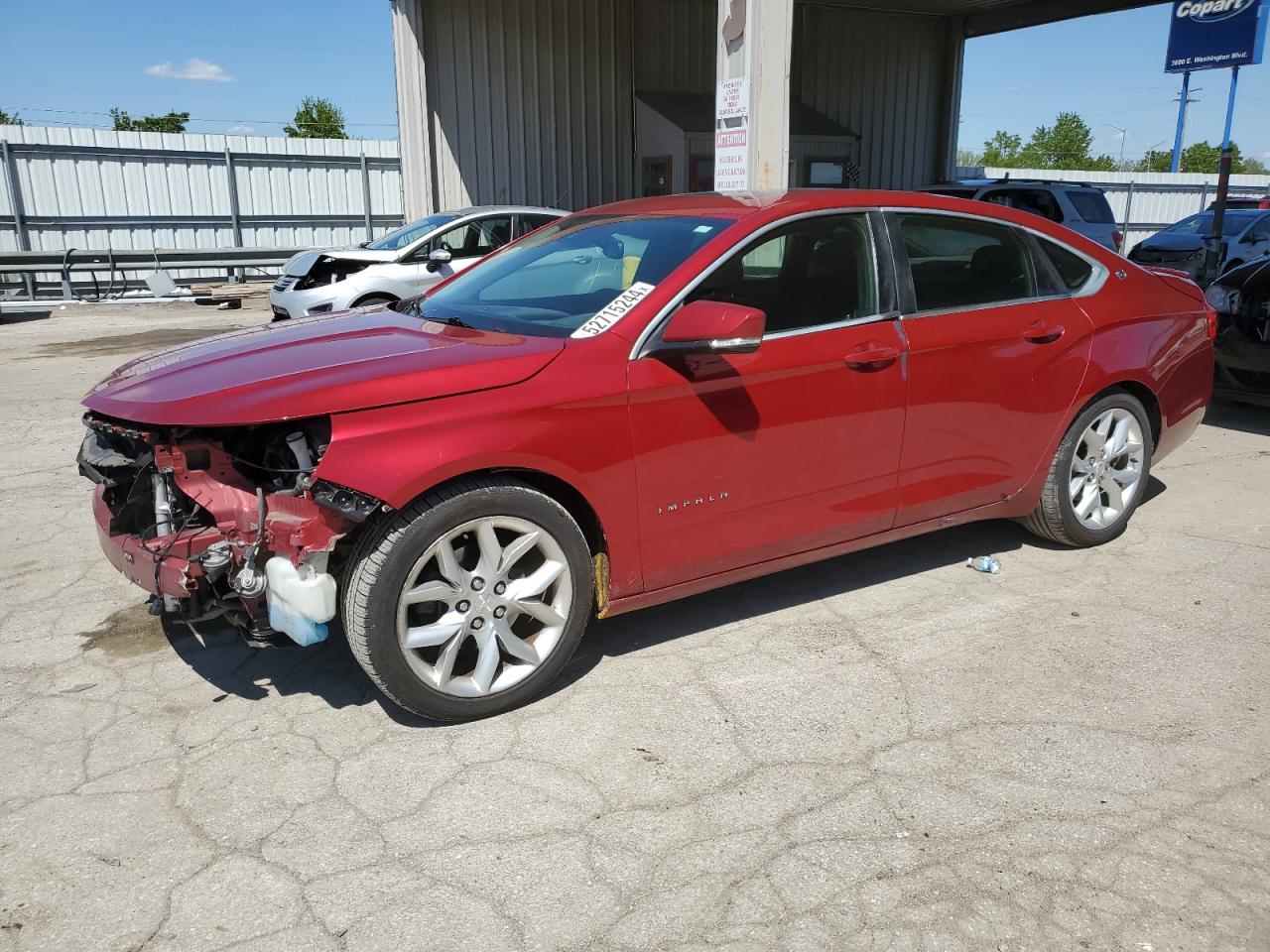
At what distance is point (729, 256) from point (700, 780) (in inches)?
70.5

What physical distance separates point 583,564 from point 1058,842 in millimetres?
1610

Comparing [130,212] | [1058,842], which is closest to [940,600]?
[1058,842]

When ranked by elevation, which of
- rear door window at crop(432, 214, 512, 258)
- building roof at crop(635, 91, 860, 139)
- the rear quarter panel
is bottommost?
the rear quarter panel

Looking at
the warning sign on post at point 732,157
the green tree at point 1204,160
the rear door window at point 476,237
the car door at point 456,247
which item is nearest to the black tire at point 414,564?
the warning sign on post at point 732,157

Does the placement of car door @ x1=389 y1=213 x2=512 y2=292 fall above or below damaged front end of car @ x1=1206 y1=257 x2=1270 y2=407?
above

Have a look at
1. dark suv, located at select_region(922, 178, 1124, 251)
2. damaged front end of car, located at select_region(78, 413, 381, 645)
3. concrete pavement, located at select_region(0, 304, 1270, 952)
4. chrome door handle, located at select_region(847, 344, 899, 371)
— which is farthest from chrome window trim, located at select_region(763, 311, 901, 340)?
dark suv, located at select_region(922, 178, 1124, 251)

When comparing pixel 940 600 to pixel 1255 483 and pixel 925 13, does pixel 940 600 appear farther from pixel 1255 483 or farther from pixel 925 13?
pixel 925 13

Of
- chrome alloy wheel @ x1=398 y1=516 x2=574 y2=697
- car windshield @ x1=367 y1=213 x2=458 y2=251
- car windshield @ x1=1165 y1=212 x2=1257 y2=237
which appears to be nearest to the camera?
chrome alloy wheel @ x1=398 y1=516 x2=574 y2=697

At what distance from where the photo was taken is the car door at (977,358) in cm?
403

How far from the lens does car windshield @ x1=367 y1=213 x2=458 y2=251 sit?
11.5m

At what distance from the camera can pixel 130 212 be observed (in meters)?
20.1

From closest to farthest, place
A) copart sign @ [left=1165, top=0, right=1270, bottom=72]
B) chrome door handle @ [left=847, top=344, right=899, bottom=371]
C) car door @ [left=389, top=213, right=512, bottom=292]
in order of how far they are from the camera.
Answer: chrome door handle @ [left=847, top=344, right=899, bottom=371], car door @ [left=389, top=213, right=512, bottom=292], copart sign @ [left=1165, top=0, right=1270, bottom=72]

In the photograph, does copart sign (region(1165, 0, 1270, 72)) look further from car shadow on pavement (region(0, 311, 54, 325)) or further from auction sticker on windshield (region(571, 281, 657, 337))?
car shadow on pavement (region(0, 311, 54, 325))

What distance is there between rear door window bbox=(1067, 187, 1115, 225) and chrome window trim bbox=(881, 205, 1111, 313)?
41.1ft
